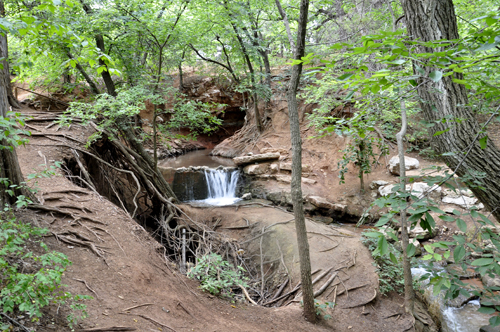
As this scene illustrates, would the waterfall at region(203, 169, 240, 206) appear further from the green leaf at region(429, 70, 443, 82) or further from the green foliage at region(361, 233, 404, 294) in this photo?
the green leaf at region(429, 70, 443, 82)

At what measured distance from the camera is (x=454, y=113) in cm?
274

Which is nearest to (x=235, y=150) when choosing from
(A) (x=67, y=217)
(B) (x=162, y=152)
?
(B) (x=162, y=152)

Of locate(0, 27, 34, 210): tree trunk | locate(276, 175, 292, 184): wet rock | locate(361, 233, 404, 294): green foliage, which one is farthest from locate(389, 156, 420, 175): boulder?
locate(0, 27, 34, 210): tree trunk

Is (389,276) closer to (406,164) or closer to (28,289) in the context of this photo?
(28,289)

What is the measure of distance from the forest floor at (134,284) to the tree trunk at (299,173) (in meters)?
0.43

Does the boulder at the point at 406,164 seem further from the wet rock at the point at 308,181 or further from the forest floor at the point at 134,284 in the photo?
the forest floor at the point at 134,284

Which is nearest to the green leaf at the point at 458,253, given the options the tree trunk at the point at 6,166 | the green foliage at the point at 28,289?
the green foliage at the point at 28,289

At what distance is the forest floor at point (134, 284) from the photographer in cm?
316

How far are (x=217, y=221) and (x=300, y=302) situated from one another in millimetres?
4014

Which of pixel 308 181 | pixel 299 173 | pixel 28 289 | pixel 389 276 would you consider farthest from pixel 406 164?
pixel 28 289

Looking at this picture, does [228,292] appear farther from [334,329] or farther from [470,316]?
[470,316]

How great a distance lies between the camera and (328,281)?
19.2 ft

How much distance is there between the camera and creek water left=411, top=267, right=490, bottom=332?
5.80m

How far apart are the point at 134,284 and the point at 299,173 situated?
8.53ft
